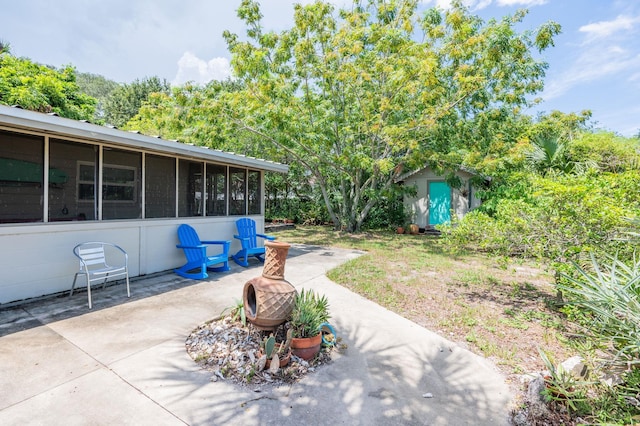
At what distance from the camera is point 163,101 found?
11.1 meters

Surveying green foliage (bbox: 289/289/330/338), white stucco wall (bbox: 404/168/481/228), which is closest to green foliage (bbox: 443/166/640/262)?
green foliage (bbox: 289/289/330/338)

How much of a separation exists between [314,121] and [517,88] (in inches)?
291

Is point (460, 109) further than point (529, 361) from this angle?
Yes

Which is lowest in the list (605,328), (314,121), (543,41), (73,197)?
(605,328)

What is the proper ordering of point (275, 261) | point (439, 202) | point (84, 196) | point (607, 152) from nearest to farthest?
1. point (275, 261)
2. point (84, 196)
3. point (607, 152)
4. point (439, 202)

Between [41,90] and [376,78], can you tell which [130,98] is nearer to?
[41,90]

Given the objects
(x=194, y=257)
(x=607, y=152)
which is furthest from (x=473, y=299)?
(x=607, y=152)

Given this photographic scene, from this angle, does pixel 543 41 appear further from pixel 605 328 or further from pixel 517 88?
pixel 605 328

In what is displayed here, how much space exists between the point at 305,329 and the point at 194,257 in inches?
136

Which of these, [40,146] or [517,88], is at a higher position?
[517,88]

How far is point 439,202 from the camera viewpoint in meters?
13.4

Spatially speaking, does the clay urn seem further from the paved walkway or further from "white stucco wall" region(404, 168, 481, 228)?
"white stucco wall" region(404, 168, 481, 228)

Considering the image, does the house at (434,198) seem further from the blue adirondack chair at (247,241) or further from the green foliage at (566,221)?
the green foliage at (566,221)

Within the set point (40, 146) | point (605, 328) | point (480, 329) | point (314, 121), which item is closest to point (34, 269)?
point (40, 146)
